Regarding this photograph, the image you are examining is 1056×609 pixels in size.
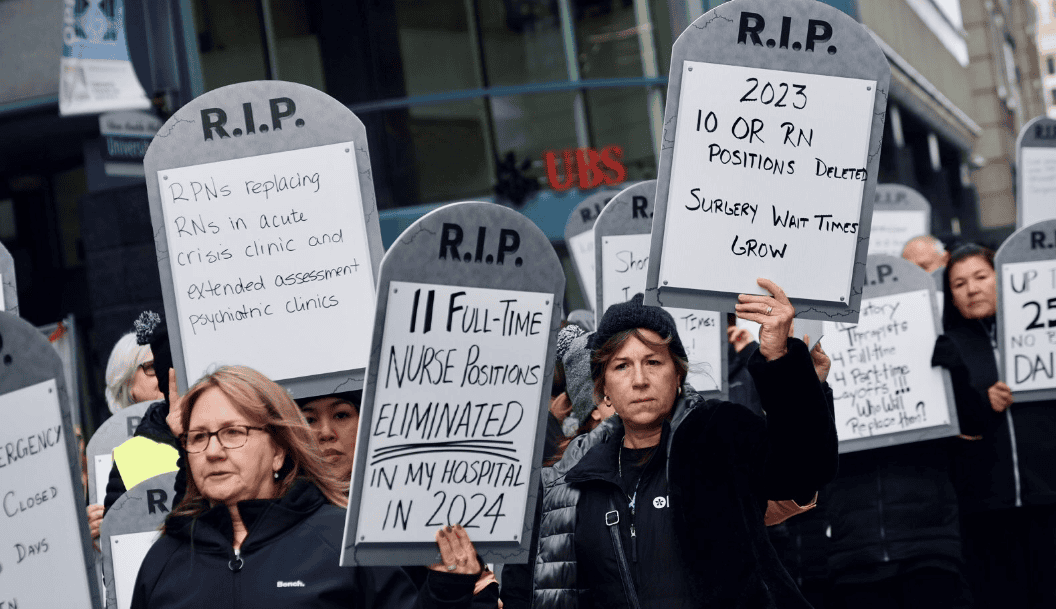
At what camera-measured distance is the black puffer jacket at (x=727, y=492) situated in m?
3.34

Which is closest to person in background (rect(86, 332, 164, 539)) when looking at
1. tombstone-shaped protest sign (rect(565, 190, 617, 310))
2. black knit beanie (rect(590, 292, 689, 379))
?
tombstone-shaped protest sign (rect(565, 190, 617, 310))

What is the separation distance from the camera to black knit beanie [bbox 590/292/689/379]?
370cm

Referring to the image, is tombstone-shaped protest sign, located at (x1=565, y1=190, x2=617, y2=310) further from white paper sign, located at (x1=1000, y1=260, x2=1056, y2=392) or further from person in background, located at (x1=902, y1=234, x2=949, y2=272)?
person in background, located at (x1=902, y1=234, x2=949, y2=272)

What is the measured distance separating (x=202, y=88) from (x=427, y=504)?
12.0 meters

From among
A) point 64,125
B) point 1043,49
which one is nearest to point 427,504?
point 64,125

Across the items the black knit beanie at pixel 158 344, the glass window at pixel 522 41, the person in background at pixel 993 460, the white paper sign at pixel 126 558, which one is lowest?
the person in background at pixel 993 460

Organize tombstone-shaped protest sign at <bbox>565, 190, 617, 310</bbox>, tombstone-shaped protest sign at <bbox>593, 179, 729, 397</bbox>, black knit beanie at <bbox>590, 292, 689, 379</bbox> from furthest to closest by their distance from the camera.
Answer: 1. tombstone-shaped protest sign at <bbox>565, 190, 617, 310</bbox>
2. tombstone-shaped protest sign at <bbox>593, 179, 729, 397</bbox>
3. black knit beanie at <bbox>590, 292, 689, 379</bbox>

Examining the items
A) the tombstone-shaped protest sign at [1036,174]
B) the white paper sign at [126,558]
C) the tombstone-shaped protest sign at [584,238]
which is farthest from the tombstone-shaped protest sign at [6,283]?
the tombstone-shaped protest sign at [1036,174]

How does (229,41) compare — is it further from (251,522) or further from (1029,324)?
(251,522)

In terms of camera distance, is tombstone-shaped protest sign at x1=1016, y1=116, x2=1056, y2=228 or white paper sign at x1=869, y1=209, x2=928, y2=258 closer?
tombstone-shaped protest sign at x1=1016, y1=116, x2=1056, y2=228

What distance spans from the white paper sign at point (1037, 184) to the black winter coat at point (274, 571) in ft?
19.7

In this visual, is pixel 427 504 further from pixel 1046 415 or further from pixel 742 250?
pixel 1046 415

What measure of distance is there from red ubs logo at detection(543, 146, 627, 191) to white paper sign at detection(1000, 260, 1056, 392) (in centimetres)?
924

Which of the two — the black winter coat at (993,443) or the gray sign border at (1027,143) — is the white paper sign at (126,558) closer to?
the black winter coat at (993,443)
